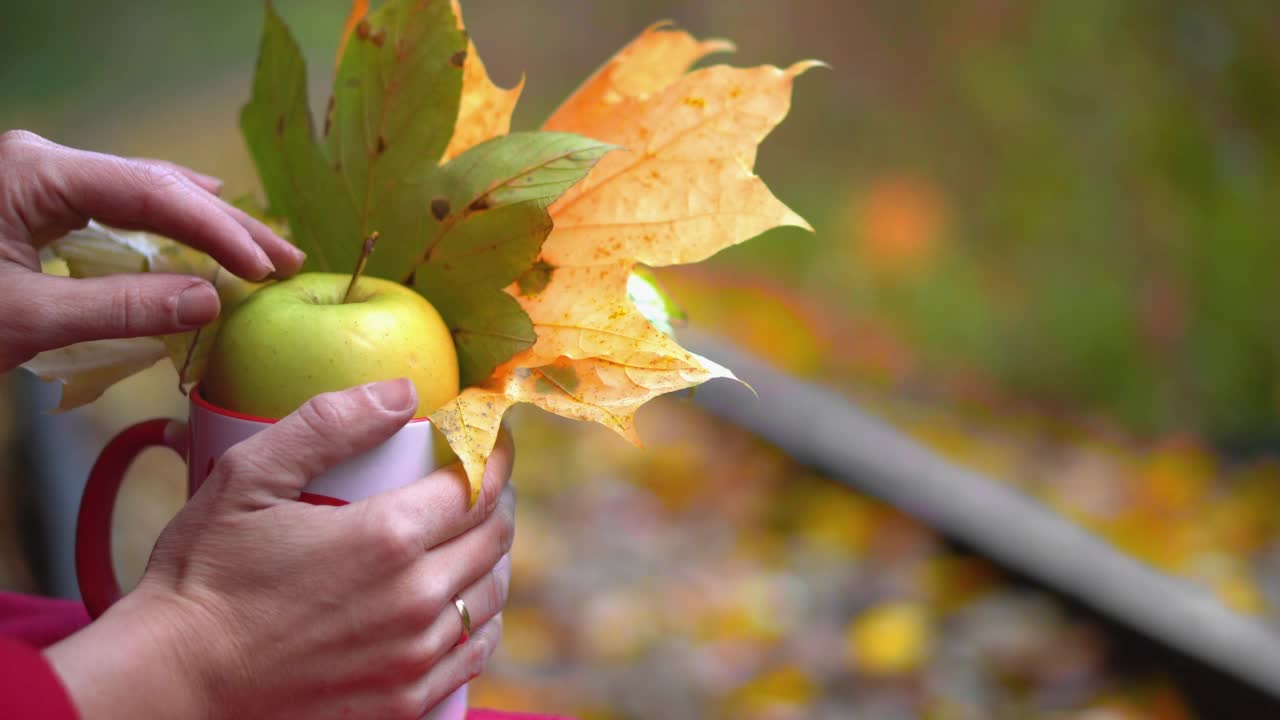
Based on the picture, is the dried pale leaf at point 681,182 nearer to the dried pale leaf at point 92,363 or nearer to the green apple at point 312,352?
the green apple at point 312,352

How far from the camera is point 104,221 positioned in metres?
0.74

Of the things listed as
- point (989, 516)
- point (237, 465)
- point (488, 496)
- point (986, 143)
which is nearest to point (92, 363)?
point (237, 465)

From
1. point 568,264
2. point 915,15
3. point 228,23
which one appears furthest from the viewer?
point 915,15

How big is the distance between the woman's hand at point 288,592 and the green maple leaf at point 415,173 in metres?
0.11

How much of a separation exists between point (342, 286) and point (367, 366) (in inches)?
3.9

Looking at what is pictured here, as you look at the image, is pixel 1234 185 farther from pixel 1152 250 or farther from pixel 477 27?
pixel 477 27

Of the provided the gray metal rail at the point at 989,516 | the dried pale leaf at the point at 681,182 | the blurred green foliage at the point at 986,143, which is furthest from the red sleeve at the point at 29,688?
the blurred green foliage at the point at 986,143

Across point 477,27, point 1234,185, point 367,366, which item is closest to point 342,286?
point 367,366

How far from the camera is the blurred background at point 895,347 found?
2059 millimetres

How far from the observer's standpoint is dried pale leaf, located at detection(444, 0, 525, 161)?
0.82 metres

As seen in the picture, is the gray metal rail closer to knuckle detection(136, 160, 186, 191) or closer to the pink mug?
the pink mug

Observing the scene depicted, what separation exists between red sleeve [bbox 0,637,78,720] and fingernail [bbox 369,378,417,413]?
231 mm

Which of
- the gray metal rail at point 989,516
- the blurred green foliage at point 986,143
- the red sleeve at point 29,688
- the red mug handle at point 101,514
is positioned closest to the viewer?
the red sleeve at point 29,688

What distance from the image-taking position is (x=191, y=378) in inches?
29.8
